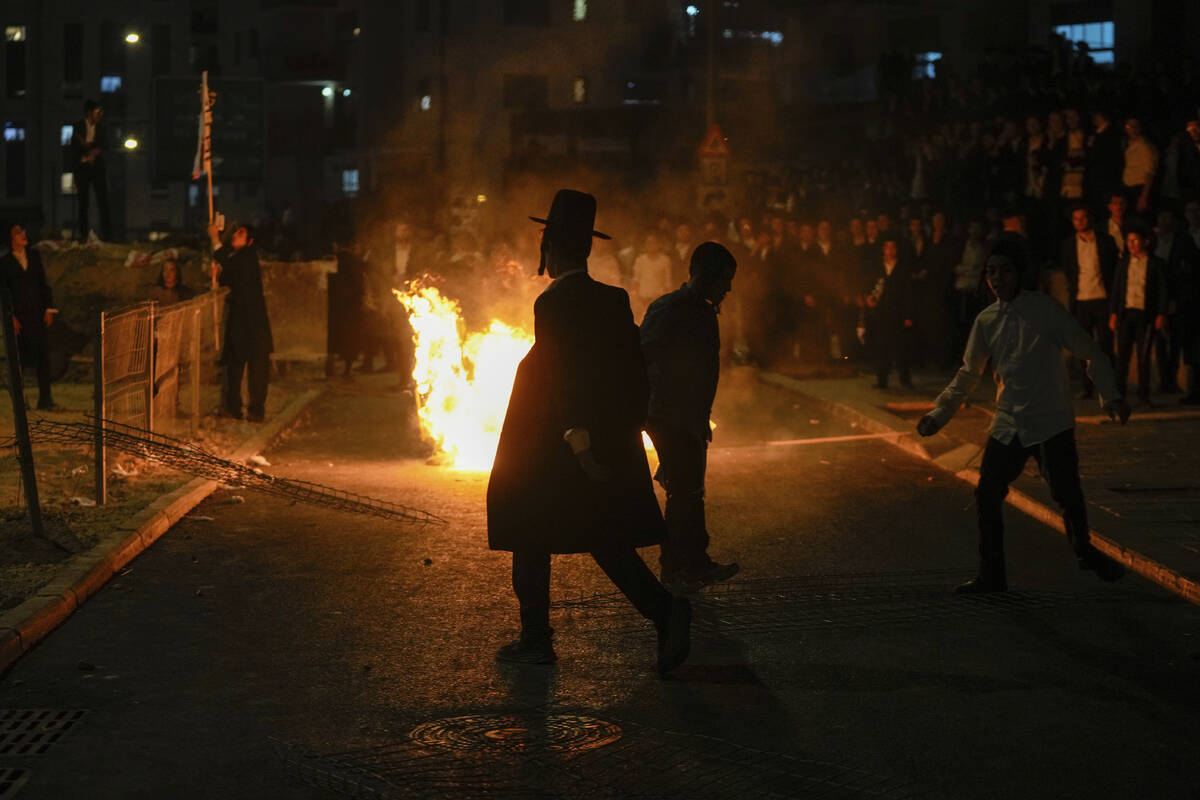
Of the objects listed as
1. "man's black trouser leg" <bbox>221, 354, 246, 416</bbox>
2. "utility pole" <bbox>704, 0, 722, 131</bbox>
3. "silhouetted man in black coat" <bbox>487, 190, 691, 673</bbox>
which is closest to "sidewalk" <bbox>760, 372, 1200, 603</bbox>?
"silhouetted man in black coat" <bbox>487, 190, 691, 673</bbox>

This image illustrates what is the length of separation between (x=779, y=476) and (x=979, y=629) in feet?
16.5

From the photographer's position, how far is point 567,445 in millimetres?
6266

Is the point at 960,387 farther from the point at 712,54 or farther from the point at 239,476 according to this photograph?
the point at 712,54

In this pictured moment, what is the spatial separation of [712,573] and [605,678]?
1.92 meters

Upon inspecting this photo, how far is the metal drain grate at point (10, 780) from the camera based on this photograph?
4.85 metres

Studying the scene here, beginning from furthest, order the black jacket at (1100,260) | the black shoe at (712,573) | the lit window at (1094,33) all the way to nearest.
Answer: the lit window at (1094,33) < the black jacket at (1100,260) < the black shoe at (712,573)

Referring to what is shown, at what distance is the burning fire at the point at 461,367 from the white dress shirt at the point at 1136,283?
6.29 m

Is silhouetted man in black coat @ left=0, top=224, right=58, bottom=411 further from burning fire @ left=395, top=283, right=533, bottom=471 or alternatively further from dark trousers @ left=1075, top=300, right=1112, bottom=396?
dark trousers @ left=1075, top=300, right=1112, bottom=396

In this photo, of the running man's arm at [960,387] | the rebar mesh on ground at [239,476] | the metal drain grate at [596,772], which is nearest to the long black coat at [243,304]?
the rebar mesh on ground at [239,476]

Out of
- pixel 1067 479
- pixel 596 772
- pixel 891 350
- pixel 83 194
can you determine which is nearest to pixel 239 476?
pixel 1067 479

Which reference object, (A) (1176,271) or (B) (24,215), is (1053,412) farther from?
(B) (24,215)

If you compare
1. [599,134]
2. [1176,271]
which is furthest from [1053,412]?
[599,134]

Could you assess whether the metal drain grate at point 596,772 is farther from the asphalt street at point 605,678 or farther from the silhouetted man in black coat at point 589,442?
the silhouetted man in black coat at point 589,442

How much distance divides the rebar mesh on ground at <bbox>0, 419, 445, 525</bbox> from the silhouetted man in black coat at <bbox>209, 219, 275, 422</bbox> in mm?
3324
